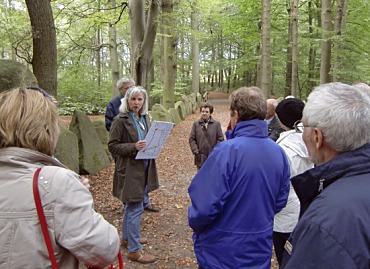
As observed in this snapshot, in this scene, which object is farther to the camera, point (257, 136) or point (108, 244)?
point (257, 136)

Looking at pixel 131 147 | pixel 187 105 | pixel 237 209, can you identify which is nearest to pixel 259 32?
pixel 187 105

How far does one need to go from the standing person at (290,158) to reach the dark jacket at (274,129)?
58.9 inches

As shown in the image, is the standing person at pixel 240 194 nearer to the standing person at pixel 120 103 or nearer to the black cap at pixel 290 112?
the black cap at pixel 290 112

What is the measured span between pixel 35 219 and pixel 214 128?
4.59 meters

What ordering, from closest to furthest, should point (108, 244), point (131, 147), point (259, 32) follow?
point (108, 244), point (131, 147), point (259, 32)

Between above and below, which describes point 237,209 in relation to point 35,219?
below

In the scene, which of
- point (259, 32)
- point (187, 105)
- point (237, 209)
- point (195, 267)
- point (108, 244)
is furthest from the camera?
point (187, 105)

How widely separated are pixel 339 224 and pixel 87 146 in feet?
21.7

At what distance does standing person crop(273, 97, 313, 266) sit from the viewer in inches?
115

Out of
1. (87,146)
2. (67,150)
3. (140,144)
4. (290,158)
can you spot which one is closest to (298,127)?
(290,158)

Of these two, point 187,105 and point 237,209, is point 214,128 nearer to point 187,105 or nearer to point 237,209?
point 237,209

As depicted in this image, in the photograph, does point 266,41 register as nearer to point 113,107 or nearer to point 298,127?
point 113,107

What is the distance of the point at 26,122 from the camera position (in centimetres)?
155

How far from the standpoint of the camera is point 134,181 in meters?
3.77
